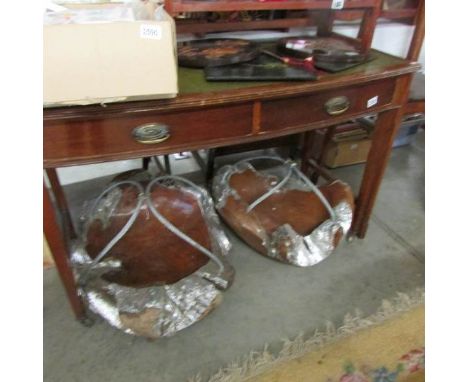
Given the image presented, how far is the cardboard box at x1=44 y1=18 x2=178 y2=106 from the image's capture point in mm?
542

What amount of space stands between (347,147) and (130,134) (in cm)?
129

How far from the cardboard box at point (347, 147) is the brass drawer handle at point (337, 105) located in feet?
2.63

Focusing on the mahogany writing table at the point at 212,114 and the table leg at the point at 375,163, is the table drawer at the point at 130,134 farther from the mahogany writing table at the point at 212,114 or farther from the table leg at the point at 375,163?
the table leg at the point at 375,163

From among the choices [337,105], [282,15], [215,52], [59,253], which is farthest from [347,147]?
[59,253]

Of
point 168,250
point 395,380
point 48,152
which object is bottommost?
point 395,380

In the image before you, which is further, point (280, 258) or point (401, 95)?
point (280, 258)

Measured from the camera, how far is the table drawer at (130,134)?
0.67 metres

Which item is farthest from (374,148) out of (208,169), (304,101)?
(208,169)

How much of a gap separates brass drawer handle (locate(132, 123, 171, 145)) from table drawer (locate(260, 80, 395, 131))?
24 centimetres

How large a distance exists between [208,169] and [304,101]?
0.72 meters

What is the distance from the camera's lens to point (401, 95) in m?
1.01

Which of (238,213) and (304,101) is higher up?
(304,101)

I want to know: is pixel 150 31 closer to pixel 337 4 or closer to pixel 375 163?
pixel 337 4
